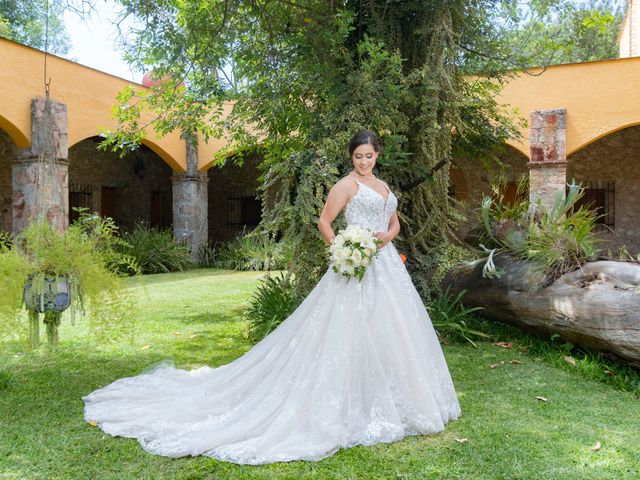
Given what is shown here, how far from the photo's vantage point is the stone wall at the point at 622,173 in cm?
1232

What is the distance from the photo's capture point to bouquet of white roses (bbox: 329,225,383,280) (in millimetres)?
3143

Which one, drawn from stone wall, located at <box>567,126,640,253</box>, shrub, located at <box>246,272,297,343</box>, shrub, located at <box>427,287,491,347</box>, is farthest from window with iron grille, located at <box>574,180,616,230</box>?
shrub, located at <box>246,272,297,343</box>

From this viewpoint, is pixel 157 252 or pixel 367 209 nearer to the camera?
pixel 367 209

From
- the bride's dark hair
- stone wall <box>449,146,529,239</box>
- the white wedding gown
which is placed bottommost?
the white wedding gown

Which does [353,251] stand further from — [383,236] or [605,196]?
[605,196]

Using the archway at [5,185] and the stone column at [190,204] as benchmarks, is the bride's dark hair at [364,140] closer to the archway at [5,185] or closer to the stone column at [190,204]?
the stone column at [190,204]

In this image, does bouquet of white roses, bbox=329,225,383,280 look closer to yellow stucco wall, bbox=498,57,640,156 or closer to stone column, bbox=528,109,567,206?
stone column, bbox=528,109,567,206

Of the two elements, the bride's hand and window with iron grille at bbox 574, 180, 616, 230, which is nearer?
the bride's hand

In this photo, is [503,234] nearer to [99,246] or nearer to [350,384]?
[350,384]

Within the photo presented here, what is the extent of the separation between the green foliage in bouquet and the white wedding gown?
6.20 feet

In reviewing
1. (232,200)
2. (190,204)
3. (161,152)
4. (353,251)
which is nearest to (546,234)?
(353,251)

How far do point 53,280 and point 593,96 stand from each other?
9.80 meters

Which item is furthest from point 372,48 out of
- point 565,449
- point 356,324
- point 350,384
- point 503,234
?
point 565,449

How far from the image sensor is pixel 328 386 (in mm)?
2959
